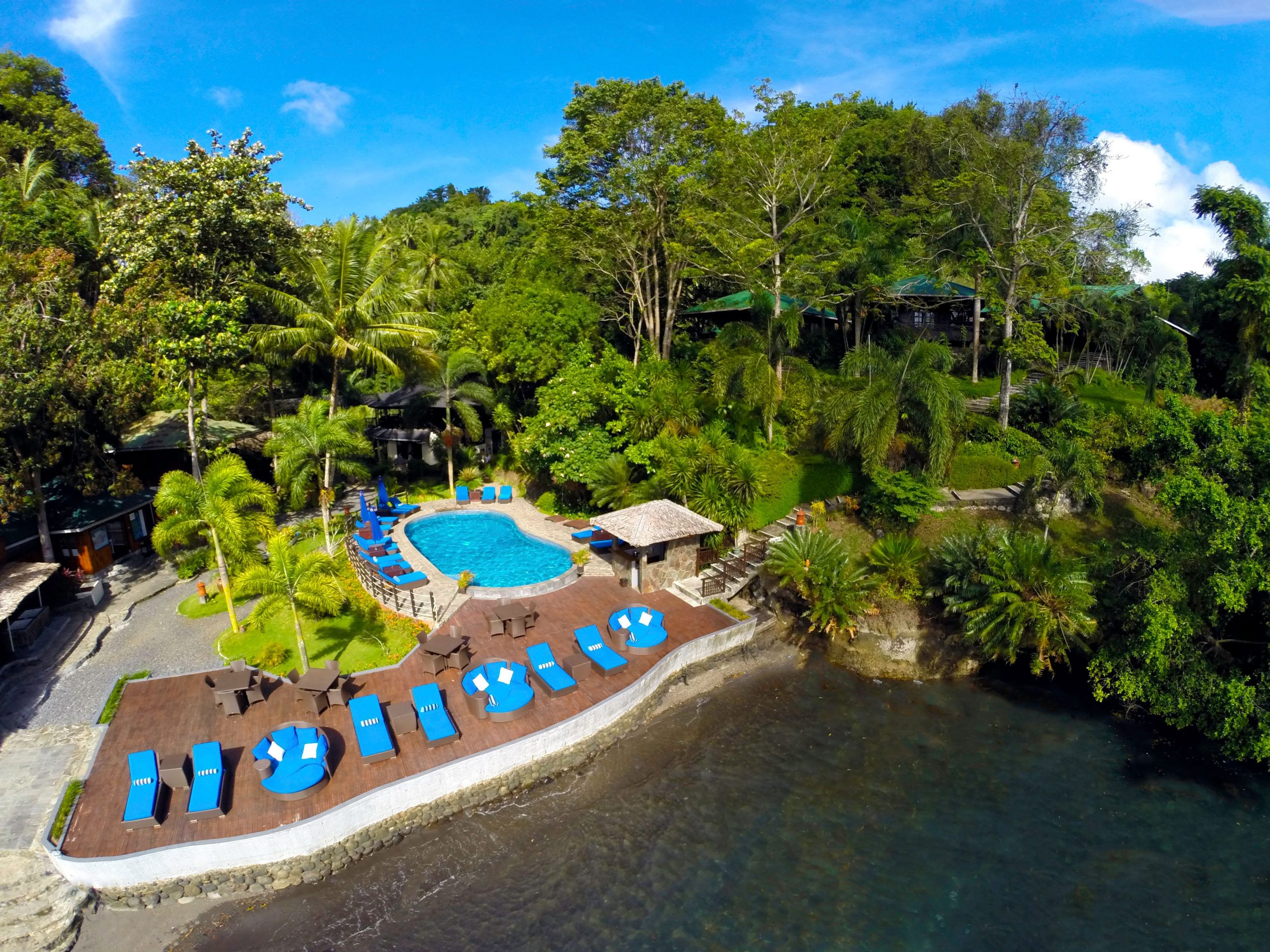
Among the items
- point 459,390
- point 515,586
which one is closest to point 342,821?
point 515,586

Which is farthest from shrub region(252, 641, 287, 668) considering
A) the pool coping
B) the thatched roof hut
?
the thatched roof hut

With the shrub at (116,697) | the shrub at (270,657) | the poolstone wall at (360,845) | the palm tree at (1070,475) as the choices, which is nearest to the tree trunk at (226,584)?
the shrub at (270,657)

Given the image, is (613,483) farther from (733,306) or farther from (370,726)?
(733,306)

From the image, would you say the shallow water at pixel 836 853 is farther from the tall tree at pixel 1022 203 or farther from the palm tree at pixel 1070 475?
the tall tree at pixel 1022 203

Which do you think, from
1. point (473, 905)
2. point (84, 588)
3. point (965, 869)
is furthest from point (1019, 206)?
point (84, 588)

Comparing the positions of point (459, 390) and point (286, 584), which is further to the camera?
point (459, 390)

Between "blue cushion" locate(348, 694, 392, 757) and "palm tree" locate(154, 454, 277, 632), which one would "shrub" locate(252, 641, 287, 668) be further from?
"blue cushion" locate(348, 694, 392, 757)
